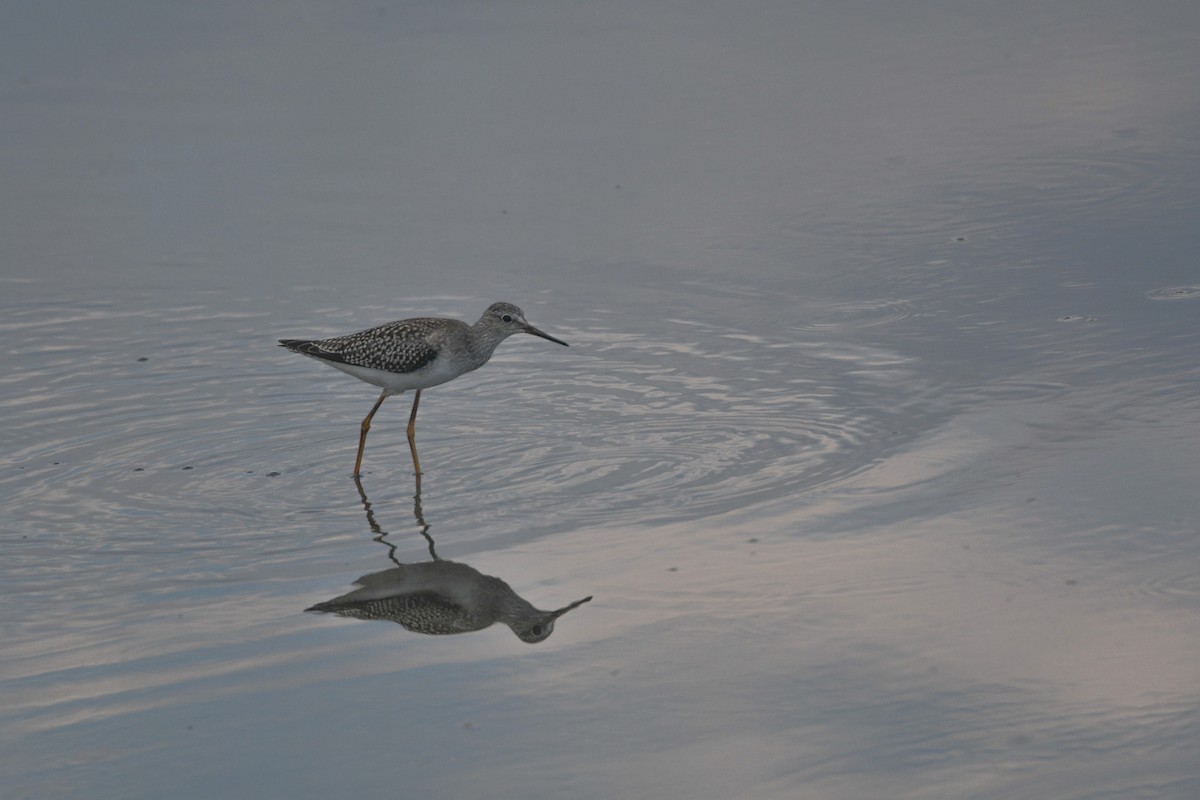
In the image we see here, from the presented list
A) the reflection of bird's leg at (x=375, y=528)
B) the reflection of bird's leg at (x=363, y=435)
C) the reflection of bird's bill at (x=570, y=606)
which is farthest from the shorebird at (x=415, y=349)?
the reflection of bird's bill at (x=570, y=606)

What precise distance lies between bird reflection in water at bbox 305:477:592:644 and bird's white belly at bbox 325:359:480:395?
A: 2107 mm

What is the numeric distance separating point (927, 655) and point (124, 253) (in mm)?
8310

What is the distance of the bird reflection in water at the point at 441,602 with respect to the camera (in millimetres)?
6352

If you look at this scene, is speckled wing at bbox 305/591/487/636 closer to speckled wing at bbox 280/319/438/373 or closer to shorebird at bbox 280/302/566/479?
shorebird at bbox 280/302/566/479

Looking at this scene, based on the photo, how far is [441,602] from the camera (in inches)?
261

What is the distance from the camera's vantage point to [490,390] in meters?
9.72

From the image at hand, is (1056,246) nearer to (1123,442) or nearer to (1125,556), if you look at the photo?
(1123,442)

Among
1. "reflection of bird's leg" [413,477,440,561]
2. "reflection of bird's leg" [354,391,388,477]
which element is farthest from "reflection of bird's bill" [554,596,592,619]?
"reflection of bird's leg" [354,391,388,477]

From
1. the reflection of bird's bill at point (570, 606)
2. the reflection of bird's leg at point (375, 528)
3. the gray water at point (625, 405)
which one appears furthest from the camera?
the reflection of bird's leg at point (375, 528)

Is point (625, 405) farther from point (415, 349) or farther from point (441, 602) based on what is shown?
point (441, 602)

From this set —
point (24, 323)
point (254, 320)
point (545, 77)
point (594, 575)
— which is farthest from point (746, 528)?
point (545, 77)

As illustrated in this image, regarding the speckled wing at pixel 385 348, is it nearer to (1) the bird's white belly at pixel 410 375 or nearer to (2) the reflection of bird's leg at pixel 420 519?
(1) the bird's white belly at pixel 410 375

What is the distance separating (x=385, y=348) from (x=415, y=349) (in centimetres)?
17

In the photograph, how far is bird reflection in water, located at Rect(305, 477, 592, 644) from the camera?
250 inches
